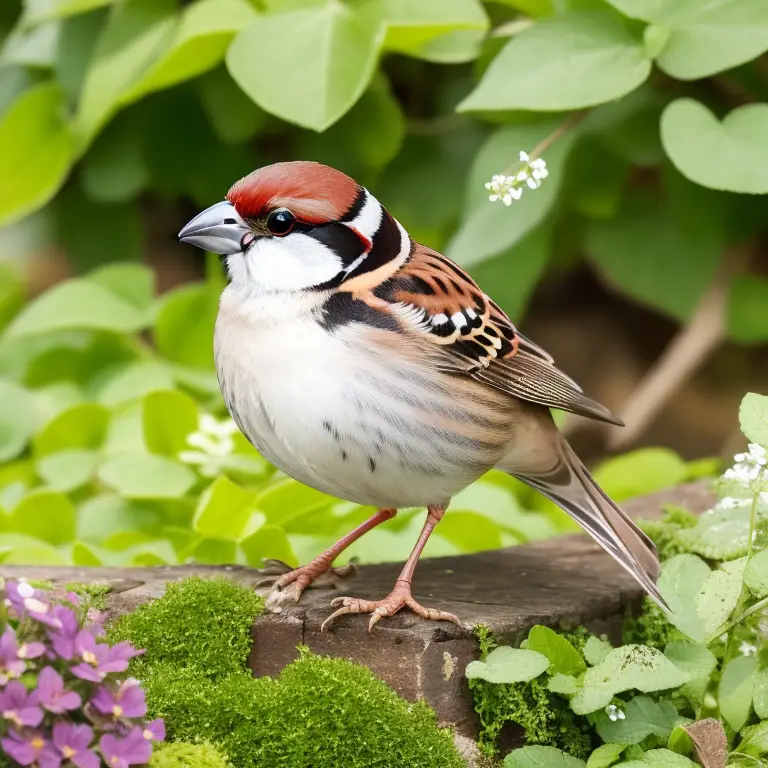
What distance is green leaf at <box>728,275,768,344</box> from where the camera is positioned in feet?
18.0

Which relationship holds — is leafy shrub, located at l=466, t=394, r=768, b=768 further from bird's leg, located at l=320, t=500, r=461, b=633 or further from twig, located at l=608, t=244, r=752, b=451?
twig, located at l=608, t=244, r=752, b=451

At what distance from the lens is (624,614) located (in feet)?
11.0

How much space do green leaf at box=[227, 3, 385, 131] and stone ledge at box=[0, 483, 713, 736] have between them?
155 cm

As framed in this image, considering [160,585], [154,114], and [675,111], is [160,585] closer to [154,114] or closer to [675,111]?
[675,111]

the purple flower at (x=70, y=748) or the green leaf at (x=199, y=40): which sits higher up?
the green leaf at (x=199, y=40)

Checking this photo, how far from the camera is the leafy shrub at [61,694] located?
2141 mm

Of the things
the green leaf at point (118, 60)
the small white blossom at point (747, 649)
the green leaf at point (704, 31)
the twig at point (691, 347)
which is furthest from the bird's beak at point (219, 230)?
the twig at point (691, 347)

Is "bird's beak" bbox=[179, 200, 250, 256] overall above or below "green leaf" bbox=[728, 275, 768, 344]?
above

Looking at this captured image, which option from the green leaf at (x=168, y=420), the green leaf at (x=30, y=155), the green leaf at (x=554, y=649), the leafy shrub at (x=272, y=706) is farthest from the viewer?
the green leaf at (x=30, y=155)

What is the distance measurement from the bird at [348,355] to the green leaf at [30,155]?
8.42 feet

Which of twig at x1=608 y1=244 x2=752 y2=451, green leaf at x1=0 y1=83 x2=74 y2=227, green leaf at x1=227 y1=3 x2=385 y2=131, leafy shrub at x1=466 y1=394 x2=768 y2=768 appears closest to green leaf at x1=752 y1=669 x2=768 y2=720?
leafy shrub at x1=466 y1=394 x2=768 y2=768

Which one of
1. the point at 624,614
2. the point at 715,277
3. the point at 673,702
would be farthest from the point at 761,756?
the point at 715,277

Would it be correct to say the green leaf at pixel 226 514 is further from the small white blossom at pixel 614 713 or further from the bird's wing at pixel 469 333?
the small white blossom at pixel 614 713

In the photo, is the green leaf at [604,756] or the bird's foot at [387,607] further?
the bird's foot at [387,607]
